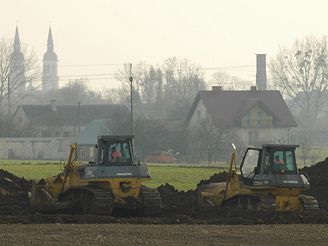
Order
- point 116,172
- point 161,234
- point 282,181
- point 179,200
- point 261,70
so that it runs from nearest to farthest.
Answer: point 161,234
point 282,181
point 116,172
point 179,200
point 261,70

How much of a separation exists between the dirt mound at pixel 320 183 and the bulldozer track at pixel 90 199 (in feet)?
27.1

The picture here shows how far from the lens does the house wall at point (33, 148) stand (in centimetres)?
10450

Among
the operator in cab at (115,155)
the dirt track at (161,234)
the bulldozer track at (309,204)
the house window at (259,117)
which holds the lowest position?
the dirt track at (161,234)

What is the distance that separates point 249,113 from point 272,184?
7674cm

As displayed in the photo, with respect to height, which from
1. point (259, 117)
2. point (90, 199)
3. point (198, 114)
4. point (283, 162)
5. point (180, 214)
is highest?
point (198, 114)

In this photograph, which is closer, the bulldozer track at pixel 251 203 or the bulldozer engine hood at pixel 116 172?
the bulldozer track at pixel 251 203

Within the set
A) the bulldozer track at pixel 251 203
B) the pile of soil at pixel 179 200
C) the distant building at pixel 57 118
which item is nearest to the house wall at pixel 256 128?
the distant building at pixel 57 118

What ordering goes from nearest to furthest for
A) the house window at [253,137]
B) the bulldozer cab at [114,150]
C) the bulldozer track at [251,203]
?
the bulldozer track at [251,203], the bulldozer cab at [114,150], the house window at [253,137]

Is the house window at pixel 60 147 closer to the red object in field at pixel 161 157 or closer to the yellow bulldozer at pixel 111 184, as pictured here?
the red object in field at pixel 161 157

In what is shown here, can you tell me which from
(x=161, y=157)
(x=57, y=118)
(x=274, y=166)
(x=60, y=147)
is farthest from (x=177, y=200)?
(x=57, y=118)

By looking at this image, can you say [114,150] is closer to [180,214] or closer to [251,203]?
[180,214]

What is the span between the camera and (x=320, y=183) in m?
33.8

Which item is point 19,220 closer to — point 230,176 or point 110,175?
point 110,175

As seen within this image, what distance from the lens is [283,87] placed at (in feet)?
391
